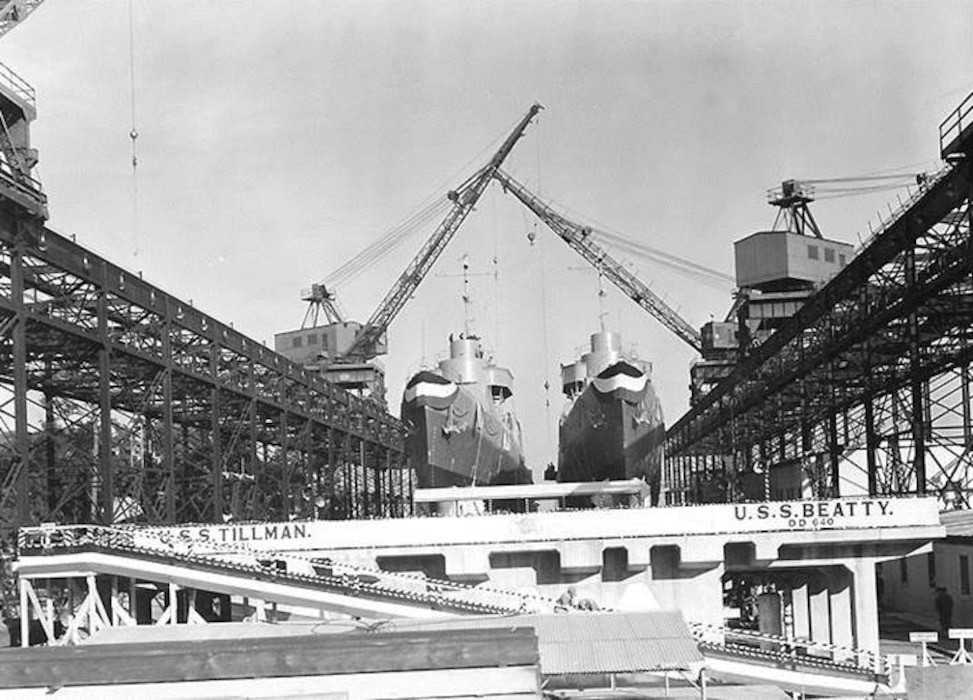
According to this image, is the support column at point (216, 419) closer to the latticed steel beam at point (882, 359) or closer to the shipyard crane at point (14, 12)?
the shipyard crane at point (14, 12)

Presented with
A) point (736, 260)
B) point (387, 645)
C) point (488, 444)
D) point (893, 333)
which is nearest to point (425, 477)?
point (488, 444)

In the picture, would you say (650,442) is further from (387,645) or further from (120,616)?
(387,645)

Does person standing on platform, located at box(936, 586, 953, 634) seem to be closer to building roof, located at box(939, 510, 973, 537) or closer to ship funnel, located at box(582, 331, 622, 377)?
building roof, located at box(939, 510, 973, 537)

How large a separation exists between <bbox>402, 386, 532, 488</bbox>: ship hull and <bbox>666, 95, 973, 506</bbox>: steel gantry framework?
17747 millimetres

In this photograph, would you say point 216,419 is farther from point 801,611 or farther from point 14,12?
point 801,611

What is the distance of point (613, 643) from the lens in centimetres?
1959

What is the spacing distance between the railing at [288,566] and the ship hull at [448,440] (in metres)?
14.8

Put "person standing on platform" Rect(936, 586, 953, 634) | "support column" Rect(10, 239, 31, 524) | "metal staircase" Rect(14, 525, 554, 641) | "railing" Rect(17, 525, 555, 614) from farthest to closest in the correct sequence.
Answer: "person standing on platform" Rect(936, 586, 953, 634)
"support column" Rect(10, 239, 31, 524)
"railing" Rect(17, 525, 555, 614)
"metal staircase" Rect(14, 525, 554, 641)

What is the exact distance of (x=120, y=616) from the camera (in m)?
35.4

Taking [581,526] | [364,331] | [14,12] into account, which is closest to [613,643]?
[581,526]

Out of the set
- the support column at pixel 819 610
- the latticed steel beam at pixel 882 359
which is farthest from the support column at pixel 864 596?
the latticed steel beam at pixel 882 359

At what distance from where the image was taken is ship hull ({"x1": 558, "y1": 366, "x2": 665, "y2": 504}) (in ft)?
174

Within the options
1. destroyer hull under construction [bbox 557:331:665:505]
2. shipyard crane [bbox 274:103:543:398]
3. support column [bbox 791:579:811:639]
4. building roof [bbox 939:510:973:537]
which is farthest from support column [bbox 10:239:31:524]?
shipyard crane [bbox 274:103:543:398]

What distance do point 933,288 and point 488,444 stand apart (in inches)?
871
